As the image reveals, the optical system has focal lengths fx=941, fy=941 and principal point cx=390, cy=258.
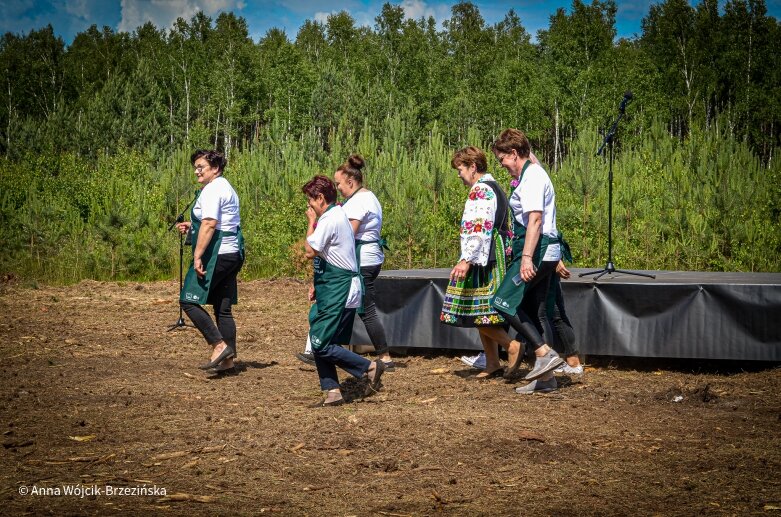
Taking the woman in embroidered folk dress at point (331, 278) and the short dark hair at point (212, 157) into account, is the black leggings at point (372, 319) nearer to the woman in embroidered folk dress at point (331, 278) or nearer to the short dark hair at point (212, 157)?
the woman in embroidered folk dress at point (331, 278)

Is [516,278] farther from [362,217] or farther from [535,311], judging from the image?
[362,217]

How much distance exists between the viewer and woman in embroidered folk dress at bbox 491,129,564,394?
20.7ft

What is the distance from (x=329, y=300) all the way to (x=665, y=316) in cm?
308

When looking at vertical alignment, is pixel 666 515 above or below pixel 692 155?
below

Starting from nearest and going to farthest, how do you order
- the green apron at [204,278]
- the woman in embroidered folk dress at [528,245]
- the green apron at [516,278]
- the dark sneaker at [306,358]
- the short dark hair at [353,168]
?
the woman in embroidered folk dress at [528,245]
the green apron at [516,278]
the green apron at [204,278]
the short dark hair at [353,168]
the dark sneaker at [306,358]

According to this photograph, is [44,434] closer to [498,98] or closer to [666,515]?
[666,515]

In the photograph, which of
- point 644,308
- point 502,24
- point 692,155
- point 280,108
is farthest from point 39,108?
point 644,308

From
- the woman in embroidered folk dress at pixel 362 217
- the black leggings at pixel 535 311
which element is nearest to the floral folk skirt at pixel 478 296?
the black leggings at pixel 535 311

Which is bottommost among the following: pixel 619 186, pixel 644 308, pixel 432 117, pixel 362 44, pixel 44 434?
pixel 44 434

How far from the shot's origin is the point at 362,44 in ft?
202

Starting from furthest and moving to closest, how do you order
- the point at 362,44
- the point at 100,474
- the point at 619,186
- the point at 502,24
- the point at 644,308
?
the point at 502,24
the point at 362,44
the point at 619,186
the point at 644,308
the point at 100,474

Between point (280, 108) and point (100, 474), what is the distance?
153 ft

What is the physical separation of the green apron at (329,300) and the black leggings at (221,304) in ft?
3.83

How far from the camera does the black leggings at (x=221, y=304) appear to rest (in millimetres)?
7203
